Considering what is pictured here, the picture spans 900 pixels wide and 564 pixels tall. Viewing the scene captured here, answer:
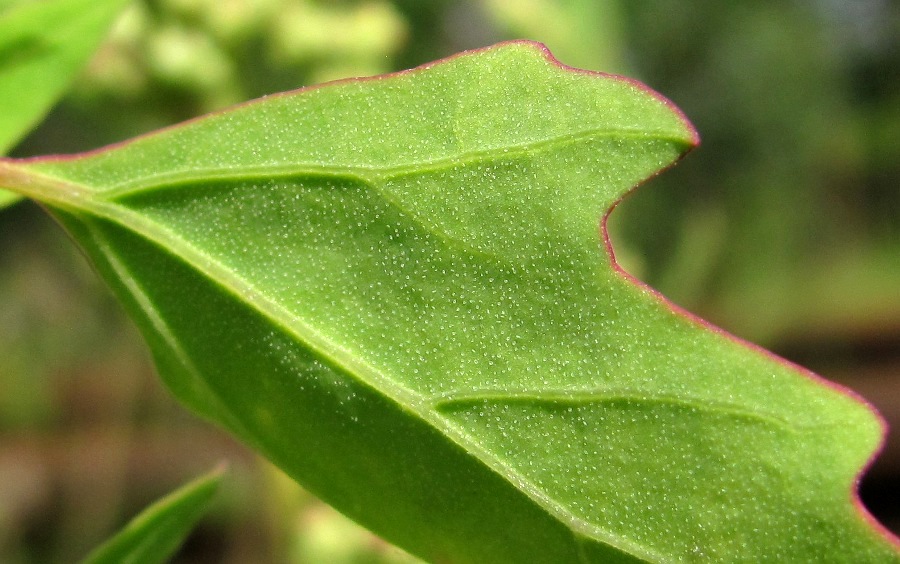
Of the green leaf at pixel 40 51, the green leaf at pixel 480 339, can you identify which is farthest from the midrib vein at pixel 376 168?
the green leaf at pixel 40 51

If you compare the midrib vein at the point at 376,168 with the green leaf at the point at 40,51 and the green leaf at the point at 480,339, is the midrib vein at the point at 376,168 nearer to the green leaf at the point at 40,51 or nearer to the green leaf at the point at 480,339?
the green leaf at the point at 480,339

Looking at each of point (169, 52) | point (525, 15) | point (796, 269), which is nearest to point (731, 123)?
point (796, 269)

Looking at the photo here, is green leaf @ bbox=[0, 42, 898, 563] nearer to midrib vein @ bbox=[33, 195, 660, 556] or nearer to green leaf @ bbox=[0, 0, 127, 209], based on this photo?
midrib vein @ bbox=[33, 195, 660, 556]

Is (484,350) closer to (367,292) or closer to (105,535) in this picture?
(367,292)

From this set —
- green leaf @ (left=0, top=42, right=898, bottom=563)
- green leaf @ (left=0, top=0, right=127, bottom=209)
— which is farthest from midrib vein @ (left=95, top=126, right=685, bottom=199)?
A: green leaf @ (left=0, top=0, right=127, bottom=209)

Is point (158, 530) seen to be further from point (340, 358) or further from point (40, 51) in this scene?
point (40, 51)

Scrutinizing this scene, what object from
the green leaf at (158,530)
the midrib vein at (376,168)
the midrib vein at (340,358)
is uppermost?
the midrib vein at (376,168)
